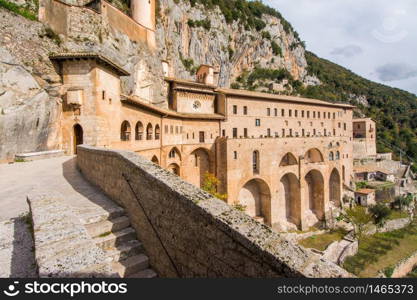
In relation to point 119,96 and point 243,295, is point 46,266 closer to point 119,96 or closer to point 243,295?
point 243,295

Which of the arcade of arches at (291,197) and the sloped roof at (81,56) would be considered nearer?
the sloped roof at (81,56)

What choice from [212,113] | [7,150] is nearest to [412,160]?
[212,113]

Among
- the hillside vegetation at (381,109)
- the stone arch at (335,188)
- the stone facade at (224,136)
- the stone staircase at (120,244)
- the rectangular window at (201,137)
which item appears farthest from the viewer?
the hillside vegetation at (381,109)

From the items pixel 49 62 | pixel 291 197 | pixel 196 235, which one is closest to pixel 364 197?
pixel 291 197

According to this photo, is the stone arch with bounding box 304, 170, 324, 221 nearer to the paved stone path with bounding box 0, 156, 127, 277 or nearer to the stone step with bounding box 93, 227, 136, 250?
the paved stone path with bounding box 0, 156, 127, 277

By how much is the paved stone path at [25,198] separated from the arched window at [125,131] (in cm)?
424

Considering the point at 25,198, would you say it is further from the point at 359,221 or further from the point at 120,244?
the point at 359,221

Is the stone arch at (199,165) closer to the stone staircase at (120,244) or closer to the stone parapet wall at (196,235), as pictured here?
the stone parapet wall at (196,235)

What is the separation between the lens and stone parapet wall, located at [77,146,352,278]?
2.30 meters

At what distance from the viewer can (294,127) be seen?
34.7m

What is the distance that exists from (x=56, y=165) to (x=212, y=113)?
2088 centimetres

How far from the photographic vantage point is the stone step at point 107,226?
4277mm

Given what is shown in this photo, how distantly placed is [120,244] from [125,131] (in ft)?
40.4

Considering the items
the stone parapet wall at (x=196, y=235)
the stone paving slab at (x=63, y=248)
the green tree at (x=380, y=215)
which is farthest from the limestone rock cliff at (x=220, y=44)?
the green tree at (x=380, y=215)
